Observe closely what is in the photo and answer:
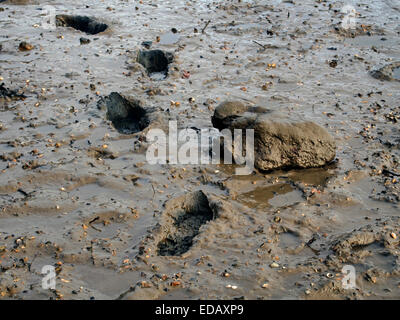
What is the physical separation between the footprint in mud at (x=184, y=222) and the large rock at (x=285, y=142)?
85 centimetres

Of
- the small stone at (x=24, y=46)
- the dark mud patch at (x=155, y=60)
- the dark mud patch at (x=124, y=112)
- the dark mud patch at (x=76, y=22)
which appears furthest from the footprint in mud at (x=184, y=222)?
the dark mud patch at (x=76, y=22)

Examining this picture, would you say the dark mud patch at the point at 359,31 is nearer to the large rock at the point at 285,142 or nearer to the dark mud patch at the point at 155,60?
the dark mud patch at the point at 155,60

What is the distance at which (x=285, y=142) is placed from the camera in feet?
17.2

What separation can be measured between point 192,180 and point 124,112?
194 centimetres

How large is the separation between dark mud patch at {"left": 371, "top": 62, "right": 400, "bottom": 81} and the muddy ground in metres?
0.06

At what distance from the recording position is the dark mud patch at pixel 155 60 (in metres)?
7.86

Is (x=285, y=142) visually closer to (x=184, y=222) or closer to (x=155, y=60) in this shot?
(x=184, y=222)

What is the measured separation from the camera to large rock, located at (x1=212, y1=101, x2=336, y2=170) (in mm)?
5223

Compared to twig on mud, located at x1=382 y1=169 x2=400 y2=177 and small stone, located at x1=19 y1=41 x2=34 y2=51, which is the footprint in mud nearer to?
twig on mud, located at x1=382 y1=169 x2=400 y2=177

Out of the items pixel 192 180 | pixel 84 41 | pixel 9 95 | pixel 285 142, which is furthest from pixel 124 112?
pixel 84 41

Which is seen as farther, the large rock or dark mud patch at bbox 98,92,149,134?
dark mud patch at bbox 98,92,149,134

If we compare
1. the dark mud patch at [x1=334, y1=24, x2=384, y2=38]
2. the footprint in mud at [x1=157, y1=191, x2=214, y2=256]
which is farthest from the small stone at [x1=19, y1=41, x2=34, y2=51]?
the dark mud patch at [x1=334, y1=24, x2=384, y2=38]
